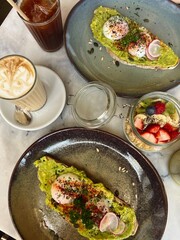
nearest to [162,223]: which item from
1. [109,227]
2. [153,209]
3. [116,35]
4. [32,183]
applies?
[153,209]

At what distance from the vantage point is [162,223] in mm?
1179

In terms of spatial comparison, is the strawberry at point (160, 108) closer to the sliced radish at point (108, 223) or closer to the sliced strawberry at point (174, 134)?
the sliced strawberry at point (174, 134)

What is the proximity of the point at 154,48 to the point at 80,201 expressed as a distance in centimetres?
61

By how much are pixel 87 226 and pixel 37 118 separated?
43 centimetres

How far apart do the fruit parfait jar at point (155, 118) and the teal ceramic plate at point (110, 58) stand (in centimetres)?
8

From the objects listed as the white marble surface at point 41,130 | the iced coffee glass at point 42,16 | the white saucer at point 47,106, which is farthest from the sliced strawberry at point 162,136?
the iced coffee glass at point 42,16

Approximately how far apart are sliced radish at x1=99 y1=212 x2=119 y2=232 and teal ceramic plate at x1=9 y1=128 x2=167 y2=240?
0.08 m

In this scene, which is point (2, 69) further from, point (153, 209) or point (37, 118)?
point (153, 209)

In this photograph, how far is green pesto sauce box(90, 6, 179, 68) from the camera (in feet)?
4.35

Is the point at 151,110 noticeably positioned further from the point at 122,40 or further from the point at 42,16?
the point at 42,16

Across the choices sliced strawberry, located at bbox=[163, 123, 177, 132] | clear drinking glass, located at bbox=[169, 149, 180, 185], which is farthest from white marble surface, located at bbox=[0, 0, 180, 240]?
sliced strawberry, located at bbox=[163, 123, 177, 132]

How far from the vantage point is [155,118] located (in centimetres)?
118

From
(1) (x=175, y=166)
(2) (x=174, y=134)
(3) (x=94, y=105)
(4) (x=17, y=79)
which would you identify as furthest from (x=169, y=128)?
(4) (x=17, y=79)

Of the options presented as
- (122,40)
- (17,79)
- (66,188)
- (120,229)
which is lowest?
(120,229)
